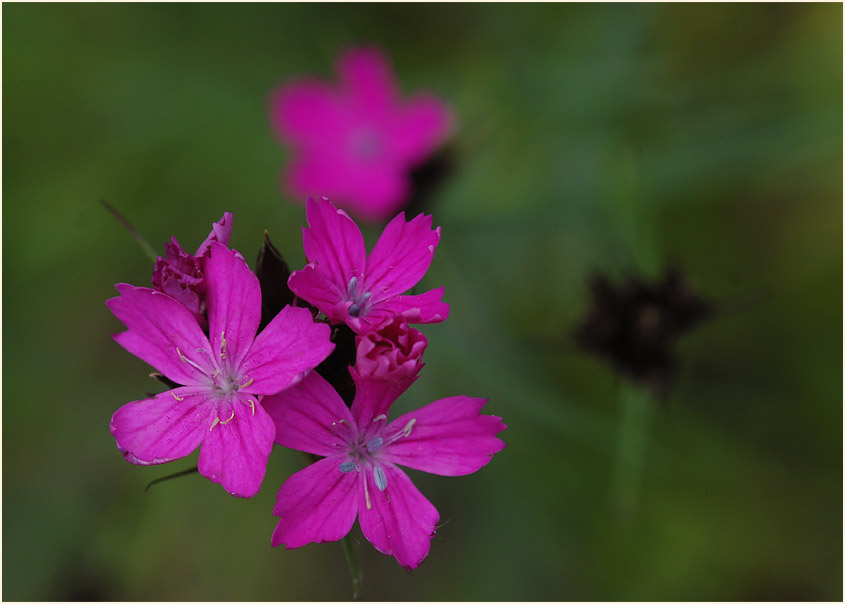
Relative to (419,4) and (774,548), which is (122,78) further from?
(774,548)

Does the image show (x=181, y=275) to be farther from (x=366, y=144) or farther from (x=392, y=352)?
(x=366, y=144)

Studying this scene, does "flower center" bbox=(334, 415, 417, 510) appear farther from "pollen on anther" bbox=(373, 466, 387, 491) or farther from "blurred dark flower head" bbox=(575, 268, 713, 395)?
"blurred dark flower head" bbox=(575, 268, 713, 395)

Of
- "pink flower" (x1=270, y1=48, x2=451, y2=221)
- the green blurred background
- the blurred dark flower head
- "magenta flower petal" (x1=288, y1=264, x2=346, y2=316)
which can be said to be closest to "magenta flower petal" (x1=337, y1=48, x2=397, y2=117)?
"pink flower" (x1=270, y1=48, x2=451, y2=221)

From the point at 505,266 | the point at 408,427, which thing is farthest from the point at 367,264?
the point at 505,266

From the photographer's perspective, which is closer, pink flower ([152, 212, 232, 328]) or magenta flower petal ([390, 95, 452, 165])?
pink flower ([152, 212, 232, 328])

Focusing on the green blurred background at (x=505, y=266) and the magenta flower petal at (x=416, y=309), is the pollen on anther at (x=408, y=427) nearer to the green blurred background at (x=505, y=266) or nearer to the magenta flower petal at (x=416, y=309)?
the magenta flower petal at (x=416, y=309)
